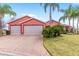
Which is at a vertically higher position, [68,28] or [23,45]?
[68,28]

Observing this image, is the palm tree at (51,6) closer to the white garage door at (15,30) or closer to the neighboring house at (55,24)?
the neighboring house at (55,24)

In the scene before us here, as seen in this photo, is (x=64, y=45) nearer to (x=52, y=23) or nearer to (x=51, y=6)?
(x=52, y=23)

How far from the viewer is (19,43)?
2705mm

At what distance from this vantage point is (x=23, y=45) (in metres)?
2.70

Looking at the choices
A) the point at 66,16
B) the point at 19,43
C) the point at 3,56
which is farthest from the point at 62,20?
the point at 3,56

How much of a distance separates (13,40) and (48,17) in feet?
1.35

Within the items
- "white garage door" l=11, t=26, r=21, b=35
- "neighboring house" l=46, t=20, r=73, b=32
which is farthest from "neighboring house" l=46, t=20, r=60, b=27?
"white garage door" l=11, t=26, r=21, b=35

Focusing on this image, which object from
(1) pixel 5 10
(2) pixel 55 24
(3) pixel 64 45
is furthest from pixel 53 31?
(1) pixel 5 10

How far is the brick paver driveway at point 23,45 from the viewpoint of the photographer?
2654 mm

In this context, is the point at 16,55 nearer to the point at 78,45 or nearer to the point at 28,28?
the point at 28,28

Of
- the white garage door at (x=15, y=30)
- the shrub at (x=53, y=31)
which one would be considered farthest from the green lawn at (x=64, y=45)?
the white garage door at (x=15, y=30)

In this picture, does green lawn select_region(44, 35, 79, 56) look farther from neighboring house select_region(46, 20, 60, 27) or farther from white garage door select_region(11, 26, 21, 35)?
white garage door select_region(11, 26, 21, 35)

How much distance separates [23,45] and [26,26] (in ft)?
0.65

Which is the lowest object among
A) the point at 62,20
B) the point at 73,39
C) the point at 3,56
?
the point at 3,56
